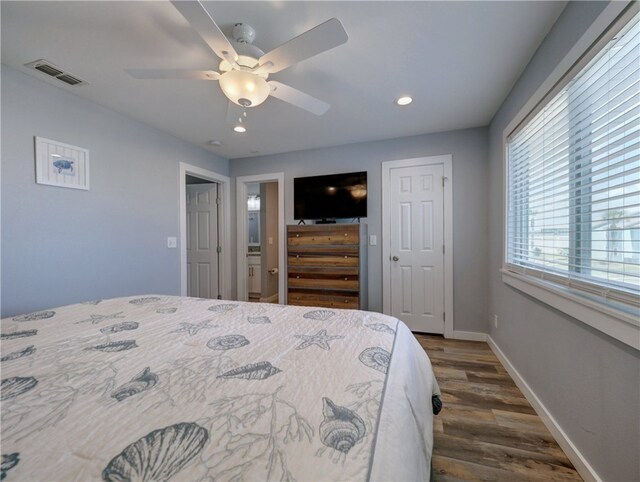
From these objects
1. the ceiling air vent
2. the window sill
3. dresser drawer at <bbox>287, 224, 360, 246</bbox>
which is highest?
the ceiling air vent

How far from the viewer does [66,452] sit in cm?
50

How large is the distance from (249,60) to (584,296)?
207 centimetres

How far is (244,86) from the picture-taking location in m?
1.47

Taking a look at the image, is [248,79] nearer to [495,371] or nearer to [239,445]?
[239,445]

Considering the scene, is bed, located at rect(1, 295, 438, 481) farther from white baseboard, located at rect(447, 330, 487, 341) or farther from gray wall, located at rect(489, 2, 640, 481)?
white baseboard, located at rect(447, 330, 487, 341)

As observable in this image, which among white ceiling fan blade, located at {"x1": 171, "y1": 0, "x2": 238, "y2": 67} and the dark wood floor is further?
the dark wood floor

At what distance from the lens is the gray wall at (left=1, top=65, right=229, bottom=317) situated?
1.82 meters

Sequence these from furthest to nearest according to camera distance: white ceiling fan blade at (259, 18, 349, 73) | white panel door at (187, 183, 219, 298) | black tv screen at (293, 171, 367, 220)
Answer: white panel door at (187, 183, 219, 298), black tv screen at (293, 171, 367, 220), white ceiling fan blade at (259, 18, 349, 73)

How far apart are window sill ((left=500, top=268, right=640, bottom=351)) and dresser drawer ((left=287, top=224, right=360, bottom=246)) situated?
1.63 metres

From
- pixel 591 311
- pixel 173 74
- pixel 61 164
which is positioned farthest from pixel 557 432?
pixel 61 164

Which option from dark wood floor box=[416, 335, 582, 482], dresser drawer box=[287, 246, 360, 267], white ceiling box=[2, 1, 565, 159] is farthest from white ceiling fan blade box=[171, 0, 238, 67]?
dark wood floor box=[416, 335, 582, 482]

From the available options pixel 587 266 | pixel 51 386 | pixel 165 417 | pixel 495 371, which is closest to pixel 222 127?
pixel 51 386

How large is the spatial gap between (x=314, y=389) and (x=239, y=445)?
0.81 ft

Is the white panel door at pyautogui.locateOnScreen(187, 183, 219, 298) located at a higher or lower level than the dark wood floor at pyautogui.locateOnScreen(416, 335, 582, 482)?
higher
